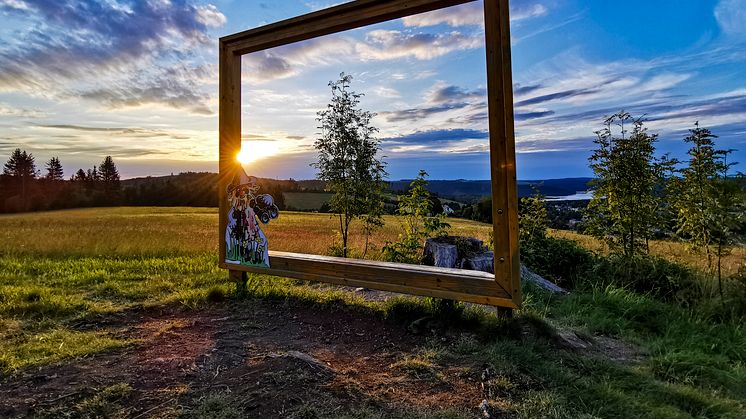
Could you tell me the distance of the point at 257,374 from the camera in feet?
10.1

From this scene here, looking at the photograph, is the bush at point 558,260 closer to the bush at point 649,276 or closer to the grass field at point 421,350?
the bush at point 649,276

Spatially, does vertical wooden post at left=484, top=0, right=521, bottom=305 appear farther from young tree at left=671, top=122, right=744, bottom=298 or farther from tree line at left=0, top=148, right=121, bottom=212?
tree line at left=0, top=148, right=121, bottom=212

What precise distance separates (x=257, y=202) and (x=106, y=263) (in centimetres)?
486

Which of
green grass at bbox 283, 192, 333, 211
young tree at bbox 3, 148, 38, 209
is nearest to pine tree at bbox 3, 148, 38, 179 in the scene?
young tree at bbox 3, 148, 38, 209

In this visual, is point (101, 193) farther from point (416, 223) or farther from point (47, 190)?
point (416, 223)

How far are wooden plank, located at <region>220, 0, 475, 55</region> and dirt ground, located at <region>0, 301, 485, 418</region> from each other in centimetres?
357

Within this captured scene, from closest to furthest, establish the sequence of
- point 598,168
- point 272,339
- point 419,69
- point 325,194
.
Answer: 1. point 272,339
2. point 419,69
3. point 598,168
4. point 325,194

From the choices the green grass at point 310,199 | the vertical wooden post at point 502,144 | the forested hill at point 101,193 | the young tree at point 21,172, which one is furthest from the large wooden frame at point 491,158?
the young tree at point 21,172

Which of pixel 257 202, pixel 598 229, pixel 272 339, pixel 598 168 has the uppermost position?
pixel 598 168

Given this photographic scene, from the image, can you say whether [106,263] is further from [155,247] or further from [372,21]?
[372,21]

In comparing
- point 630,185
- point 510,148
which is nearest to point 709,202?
point 630,185

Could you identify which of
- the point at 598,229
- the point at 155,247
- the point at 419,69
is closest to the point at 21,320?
the point at 155,247

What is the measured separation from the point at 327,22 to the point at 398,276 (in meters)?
3.34

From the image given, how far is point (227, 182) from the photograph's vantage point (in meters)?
6.12
